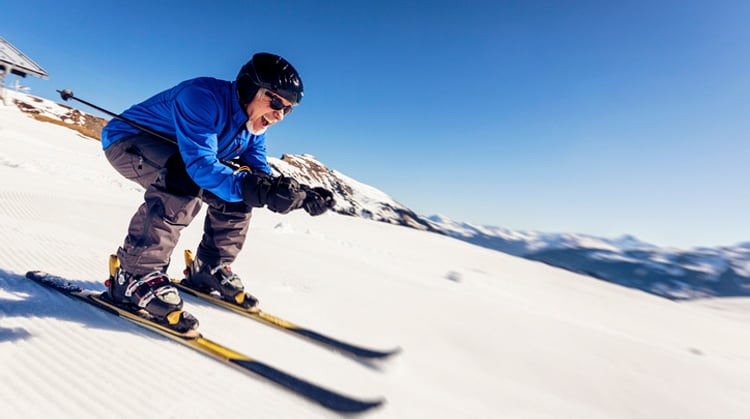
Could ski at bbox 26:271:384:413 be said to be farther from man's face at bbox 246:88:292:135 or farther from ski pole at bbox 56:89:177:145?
man's face at bbox 246:88:292:135

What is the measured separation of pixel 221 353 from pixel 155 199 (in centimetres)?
115

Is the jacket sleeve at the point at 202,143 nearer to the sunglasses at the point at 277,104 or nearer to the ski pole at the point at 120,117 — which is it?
A: the ski pole at the point at 120,117

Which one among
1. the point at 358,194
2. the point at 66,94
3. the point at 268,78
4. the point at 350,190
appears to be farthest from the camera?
the point at 358,194

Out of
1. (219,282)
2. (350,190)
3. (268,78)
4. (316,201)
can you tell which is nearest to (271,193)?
(316,201)

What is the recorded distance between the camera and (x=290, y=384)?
5.65ft

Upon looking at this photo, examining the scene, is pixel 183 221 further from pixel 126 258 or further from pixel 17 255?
pixel 17 255

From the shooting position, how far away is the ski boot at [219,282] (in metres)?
2.69

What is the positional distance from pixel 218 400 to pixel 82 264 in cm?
249

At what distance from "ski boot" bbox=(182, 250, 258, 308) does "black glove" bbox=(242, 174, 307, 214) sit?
3.09ft

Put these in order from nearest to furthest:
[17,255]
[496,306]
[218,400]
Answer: [218,400] < [17,255] < [496,306]

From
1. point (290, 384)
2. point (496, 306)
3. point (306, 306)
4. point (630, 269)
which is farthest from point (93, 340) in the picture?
point (630, 269)

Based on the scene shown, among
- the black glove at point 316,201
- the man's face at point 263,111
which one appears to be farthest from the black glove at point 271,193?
the man's face at point 263,111

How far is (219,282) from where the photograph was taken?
2.79 metres

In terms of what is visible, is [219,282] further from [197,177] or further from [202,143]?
[202,143]
